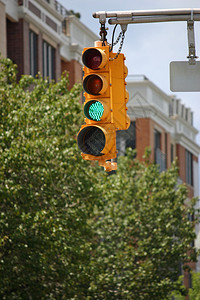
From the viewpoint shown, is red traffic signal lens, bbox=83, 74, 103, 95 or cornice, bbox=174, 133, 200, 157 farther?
cornice, bbox=174, 133, 200, 157

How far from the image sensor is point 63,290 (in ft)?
83.5

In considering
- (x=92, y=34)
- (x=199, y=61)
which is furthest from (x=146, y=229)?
(x=199, y=61)

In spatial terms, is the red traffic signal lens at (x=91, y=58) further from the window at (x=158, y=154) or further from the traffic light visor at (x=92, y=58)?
the window at (x=158, y=154)

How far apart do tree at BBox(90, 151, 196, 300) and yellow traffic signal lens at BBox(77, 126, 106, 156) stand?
62.6 feet

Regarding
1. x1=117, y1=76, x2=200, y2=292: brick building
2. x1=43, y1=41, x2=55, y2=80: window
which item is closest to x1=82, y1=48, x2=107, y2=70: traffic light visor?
x1=43, y1=41, x2=55, y2=80: window

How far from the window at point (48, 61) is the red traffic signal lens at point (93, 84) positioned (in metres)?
32.1

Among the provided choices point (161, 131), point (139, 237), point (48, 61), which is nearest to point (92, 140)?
point (139, 237)

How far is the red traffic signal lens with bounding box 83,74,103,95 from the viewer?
7656 mm

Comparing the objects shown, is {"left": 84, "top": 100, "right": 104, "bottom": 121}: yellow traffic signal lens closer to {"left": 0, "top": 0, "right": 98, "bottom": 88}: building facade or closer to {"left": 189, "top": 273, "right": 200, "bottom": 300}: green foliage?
{"left": 189, "top": 273, "right": 200, "bottom": 300}: green foliage

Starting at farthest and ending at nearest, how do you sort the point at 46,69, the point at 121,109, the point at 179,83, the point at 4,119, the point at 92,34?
the point at 92,34 → the point at 46,69 → the point at 4,119 → the point at 179,83 → the point at 121,109

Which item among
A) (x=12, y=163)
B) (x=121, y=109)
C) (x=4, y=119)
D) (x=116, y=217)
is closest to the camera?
(x=121, y=109)

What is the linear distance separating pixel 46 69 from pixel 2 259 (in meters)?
19.6

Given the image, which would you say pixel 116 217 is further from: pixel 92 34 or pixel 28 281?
pixel 92 34

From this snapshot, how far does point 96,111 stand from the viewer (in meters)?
7.67
